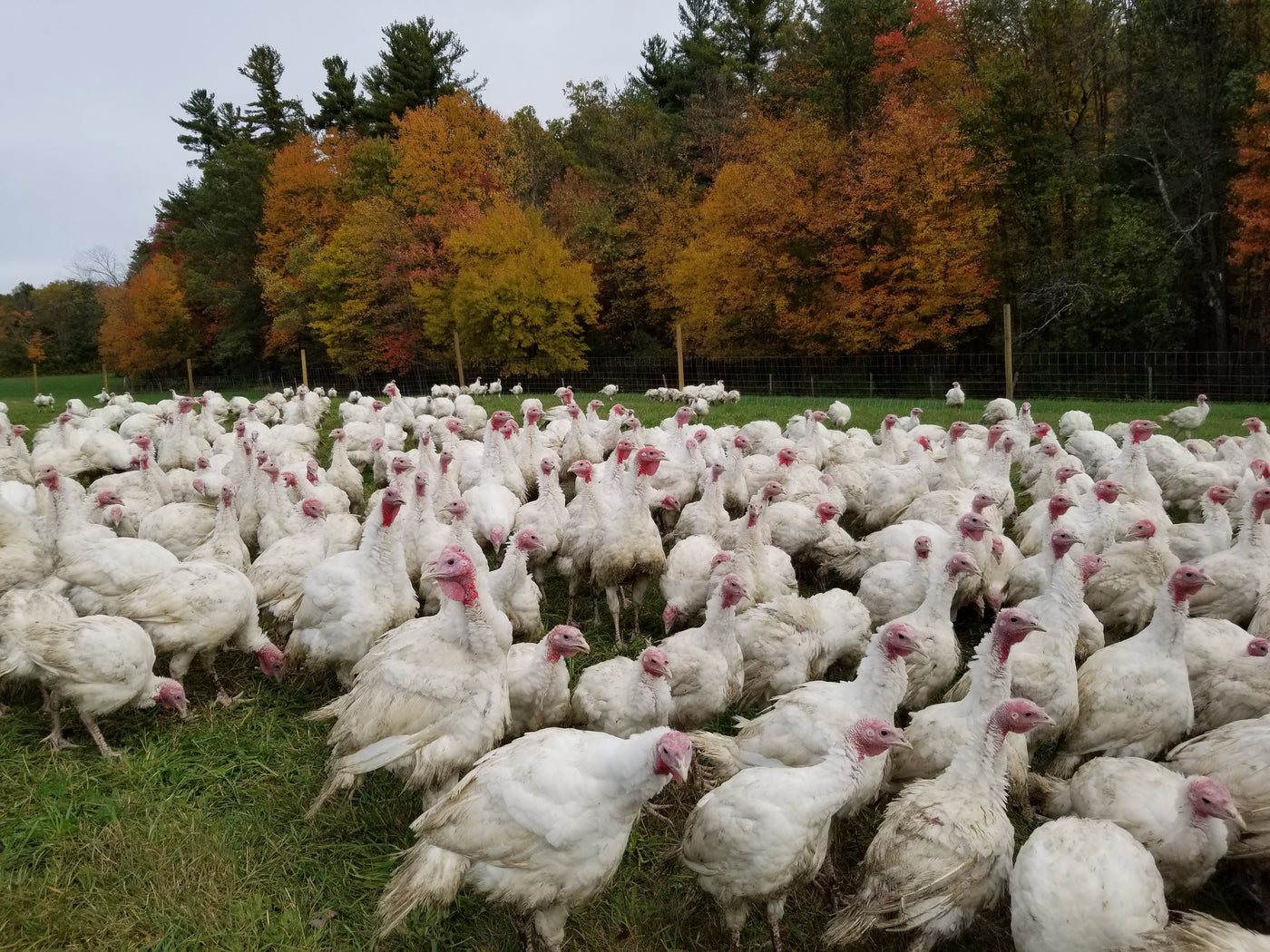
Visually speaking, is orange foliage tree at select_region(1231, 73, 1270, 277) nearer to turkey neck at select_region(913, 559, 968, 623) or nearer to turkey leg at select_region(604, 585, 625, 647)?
turkey neck at select_region(913, 559, 968, 623)

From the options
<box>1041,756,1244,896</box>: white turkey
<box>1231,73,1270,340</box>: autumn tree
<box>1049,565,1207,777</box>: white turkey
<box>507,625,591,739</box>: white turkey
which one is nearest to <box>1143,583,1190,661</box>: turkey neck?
<box>1049,565,1207,777</box>: white turkey

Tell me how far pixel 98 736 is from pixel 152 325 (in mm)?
47824

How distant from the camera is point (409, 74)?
39.9m

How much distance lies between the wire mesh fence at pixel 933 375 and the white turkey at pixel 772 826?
63.2 ft

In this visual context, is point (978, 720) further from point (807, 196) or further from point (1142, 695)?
point (807, 196)

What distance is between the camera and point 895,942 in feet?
11.0

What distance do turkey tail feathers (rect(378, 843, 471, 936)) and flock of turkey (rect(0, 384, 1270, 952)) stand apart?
0.01 m

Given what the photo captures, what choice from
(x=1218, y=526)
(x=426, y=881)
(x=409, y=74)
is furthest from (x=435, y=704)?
(x=409, y=74)

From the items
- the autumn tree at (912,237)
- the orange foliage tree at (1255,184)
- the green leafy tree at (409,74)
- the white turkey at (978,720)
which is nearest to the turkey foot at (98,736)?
the white turkey at (978,720)

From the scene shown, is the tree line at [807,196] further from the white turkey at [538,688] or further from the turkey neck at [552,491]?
the white turkey at [538,688]

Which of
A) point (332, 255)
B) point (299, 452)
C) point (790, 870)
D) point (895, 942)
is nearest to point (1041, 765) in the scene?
point (895, 942)

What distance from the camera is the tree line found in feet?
71.2

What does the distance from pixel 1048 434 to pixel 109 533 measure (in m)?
10.3

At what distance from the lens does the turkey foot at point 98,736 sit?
14.9ft
